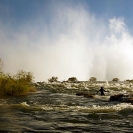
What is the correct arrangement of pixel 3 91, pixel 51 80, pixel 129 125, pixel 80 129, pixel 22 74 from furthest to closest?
1. pixel 51 80
2. pixel 22 74
3. pixel 3 91
4. pixel 129 125
5. pixel 80 129

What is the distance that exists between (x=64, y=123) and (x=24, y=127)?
9.57ft

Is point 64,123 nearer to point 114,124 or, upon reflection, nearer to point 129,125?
point 114,124

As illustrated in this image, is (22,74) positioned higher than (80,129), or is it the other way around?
(22,74)

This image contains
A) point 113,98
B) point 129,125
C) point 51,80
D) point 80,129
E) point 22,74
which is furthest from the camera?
point 51,80

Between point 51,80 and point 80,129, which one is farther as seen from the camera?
point 51,80

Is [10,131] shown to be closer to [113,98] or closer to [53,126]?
[53,126]

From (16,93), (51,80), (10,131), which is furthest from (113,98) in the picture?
(51,80)

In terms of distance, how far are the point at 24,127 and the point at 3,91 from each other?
77.2ft

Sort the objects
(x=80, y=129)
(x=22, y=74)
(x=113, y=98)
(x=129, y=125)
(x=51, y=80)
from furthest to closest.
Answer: (x=51, y=80), (x=22, y=74), (x=113, y=98), (x=129, y=125), (x=80, y=129)

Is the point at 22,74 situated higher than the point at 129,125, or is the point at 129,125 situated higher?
the point at 22,74

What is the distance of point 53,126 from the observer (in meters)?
13.7

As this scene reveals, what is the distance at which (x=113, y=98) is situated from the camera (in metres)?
30.3

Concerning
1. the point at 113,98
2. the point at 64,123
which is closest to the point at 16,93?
the point at 113,98

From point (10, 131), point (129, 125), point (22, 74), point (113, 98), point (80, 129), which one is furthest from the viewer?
point (22, 74)
